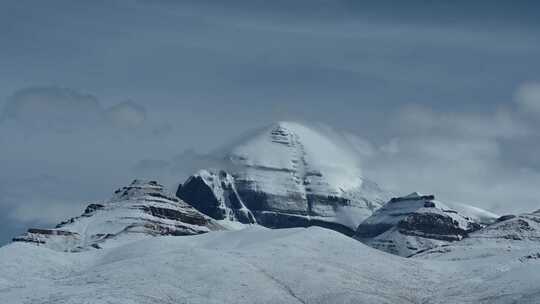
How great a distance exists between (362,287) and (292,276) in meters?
9.66

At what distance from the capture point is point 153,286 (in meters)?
161

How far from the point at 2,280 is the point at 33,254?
68.0 ft

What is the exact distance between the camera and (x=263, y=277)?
560 ft

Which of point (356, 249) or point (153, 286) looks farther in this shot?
point (356, 249)

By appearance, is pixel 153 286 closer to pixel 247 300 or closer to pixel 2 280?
pixel 247 300

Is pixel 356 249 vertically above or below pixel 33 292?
above

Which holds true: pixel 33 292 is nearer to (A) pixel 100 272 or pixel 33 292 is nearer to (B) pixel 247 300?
(A) pixel 100 272

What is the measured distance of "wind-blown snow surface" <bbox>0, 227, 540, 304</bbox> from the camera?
15912 cm

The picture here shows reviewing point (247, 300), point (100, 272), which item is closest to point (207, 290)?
point (247, 300)

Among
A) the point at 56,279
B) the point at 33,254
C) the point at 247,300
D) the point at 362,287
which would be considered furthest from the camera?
the point at 33,254

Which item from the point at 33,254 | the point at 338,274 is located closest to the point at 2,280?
the point at 33,254

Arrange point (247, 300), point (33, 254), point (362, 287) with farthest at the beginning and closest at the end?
point (33, 254)
point (362, 287)
point (247, 300)

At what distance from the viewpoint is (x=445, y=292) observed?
172 m

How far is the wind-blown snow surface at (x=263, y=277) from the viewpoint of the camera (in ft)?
522
